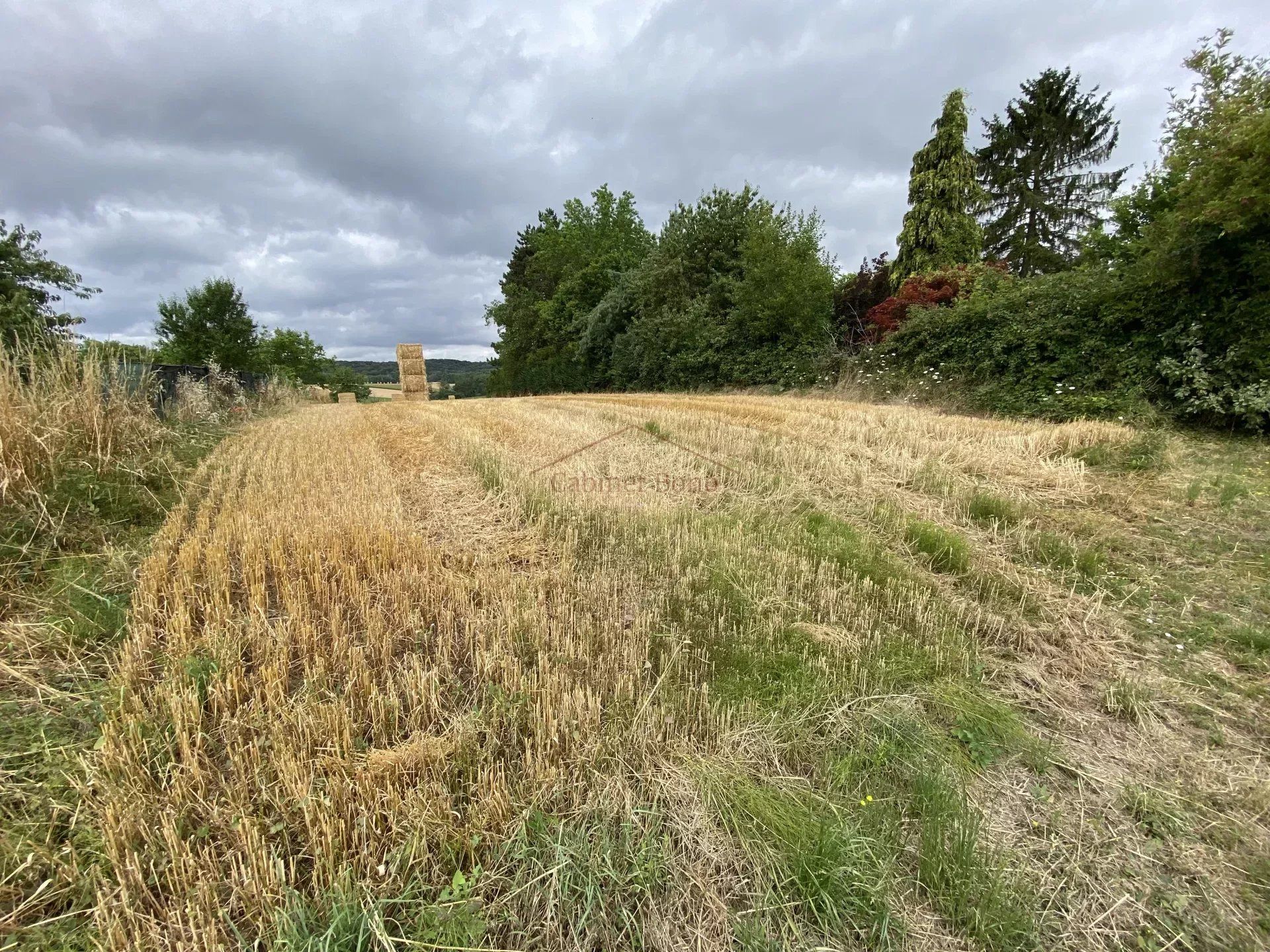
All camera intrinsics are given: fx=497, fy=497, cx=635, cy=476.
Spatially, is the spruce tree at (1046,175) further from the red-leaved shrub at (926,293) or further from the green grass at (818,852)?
the green grass at (818,852)

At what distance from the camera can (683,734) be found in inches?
83.4

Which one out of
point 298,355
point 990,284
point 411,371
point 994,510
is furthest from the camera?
point 298,355

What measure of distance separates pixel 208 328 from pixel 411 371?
474 inches

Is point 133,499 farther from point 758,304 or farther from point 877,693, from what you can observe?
point 758,304

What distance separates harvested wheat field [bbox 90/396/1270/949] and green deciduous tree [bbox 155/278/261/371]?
3171 centimetres

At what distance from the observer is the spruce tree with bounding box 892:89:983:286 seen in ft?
71.5

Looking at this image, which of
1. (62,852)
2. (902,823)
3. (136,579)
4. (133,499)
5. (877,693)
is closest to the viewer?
(62,852)

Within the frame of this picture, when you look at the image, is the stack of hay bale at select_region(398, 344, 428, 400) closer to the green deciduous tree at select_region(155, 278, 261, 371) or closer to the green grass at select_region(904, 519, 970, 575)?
the green deciduous tree at select_region(155, 278, 261, 371)

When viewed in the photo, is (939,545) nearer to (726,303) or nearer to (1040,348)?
(1040,348)

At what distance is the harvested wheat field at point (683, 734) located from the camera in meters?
1.48

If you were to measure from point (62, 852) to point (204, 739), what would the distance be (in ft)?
1.53

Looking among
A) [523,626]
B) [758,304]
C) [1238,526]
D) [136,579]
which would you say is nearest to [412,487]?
[136,579]

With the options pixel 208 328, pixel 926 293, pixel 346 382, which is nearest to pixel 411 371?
pixel 208 328

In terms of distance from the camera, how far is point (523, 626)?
2758 mm
